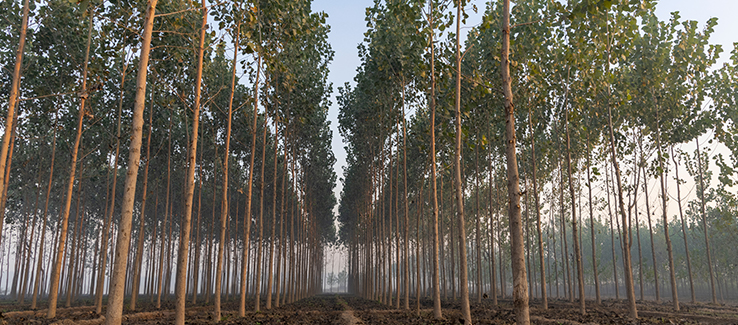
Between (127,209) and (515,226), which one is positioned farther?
(515,226)

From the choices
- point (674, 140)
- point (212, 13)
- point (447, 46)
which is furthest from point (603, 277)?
point (212, 13)

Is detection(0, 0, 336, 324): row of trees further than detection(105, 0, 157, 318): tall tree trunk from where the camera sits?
Yes

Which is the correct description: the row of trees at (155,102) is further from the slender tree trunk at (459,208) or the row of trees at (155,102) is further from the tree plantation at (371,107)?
the slender tree trunk at (459,208)

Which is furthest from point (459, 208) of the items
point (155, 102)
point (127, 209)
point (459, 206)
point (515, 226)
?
point (155, 102)

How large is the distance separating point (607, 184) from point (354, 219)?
27.6m

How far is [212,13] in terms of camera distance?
1191 centimetres

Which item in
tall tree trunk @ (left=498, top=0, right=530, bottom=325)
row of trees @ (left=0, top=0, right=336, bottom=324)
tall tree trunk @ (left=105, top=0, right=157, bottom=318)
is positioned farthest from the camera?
row of trees @ (left=0, top=0, right=336, bottom=324)

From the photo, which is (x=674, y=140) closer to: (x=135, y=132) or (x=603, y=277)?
(x=135, y=132)

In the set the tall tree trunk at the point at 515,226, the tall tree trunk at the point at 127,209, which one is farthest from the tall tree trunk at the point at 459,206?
the tall tree trunk at the point at 127,209

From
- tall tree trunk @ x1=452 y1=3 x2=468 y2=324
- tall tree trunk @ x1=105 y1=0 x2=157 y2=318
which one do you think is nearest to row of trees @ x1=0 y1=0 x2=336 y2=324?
tall tree trunk @ x1=105 y1=0 x2=157 y2=318

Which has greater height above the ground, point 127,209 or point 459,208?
point 459,208

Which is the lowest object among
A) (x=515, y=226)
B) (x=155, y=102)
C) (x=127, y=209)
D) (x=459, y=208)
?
(x=515, y=226)

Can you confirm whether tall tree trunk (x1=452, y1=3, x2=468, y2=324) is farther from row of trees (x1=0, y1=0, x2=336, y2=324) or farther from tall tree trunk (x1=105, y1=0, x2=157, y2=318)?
tall tree trunk (x1=105, y1=0, x2=157, y2=318)

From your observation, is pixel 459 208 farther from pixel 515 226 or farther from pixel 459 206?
pixel 515 226
